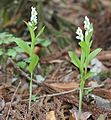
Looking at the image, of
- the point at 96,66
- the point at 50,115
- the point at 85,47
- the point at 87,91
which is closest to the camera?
the point at 85,47

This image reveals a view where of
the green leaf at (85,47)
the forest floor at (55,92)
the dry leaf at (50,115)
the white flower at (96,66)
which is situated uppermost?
the green leaf at (85,47)

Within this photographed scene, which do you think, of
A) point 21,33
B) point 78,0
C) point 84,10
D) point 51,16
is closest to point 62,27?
point 51,16

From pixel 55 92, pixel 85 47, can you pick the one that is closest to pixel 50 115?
pixel 55 92

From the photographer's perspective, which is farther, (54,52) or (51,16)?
(51,16)

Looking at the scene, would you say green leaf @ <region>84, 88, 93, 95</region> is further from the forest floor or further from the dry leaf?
the dry leaf

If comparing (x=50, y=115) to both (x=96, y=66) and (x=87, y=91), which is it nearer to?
(x=87, y=91)

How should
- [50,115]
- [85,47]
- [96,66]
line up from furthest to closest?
[96,66] < [50,115] < [85,47]

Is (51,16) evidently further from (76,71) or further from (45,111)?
(45,111)

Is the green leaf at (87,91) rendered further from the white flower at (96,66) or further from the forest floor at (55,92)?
the white flower at (96,66)

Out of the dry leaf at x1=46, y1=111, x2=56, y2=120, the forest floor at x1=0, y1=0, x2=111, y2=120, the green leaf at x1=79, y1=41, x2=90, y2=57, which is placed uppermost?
the green leaf at x1=79, y1=41, x2=90, y2=57

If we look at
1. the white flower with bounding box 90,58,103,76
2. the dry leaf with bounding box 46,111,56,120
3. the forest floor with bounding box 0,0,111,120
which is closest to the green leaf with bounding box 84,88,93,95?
the forest floor with bounding box 0,0,111,120

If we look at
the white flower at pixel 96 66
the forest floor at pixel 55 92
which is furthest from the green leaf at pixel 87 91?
the white flower at pixel 96 66
